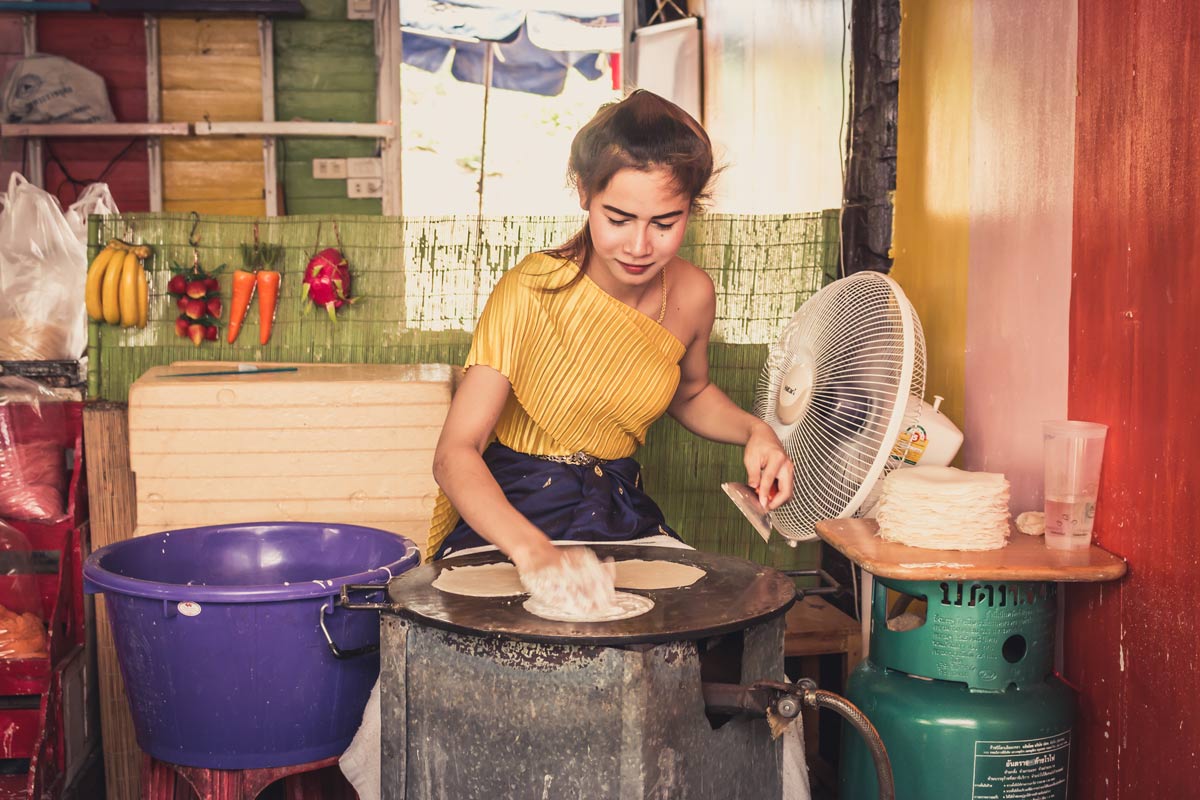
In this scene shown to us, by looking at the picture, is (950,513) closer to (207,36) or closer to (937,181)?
(937,181)

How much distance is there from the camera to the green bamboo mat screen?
3482 millimetres

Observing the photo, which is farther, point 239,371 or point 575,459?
point 239,371

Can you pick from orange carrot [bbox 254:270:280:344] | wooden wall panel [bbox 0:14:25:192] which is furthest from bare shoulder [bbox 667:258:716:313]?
wooden wall panel [bbox 0:14:25:192]

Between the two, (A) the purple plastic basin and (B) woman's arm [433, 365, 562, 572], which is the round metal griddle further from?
(A) the purple plastic basin

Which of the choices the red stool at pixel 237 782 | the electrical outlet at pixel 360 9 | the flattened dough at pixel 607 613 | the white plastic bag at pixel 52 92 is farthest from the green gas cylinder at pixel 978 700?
the white plastic bag at pixel 52 92

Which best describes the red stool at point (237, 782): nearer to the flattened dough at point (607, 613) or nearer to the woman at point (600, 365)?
the woman at point (600, 365)

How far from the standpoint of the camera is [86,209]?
4645 mm

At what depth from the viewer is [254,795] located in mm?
2201

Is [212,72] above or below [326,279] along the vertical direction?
above

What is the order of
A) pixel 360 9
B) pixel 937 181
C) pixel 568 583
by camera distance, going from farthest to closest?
1. pixel 360 9
2. pixel 937 181
3. pixel 568 583

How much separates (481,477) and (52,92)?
19.0 ft

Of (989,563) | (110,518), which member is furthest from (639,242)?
(110,518)

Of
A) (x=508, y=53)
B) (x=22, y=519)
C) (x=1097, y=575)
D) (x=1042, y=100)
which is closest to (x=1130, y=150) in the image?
(x=1042, y=100)

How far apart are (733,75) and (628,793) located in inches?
169
